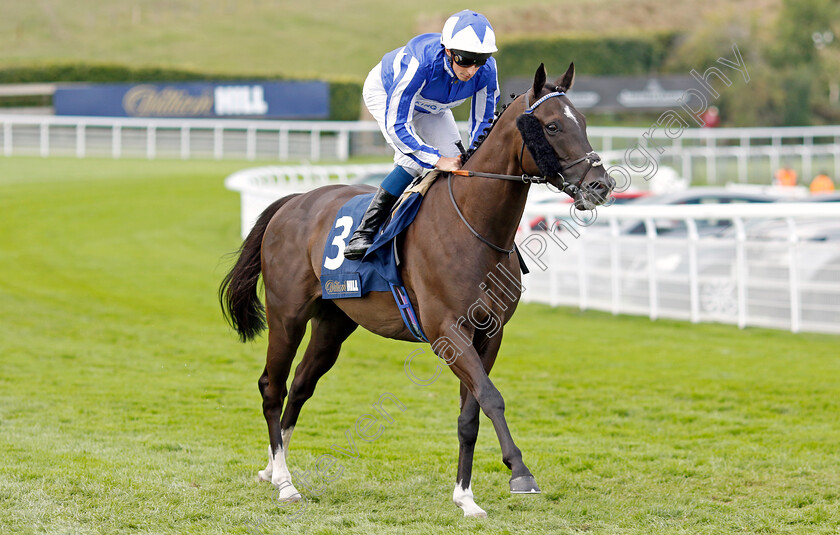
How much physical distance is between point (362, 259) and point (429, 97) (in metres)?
0.82

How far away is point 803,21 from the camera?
117 feet

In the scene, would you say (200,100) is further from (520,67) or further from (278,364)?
(278,364)

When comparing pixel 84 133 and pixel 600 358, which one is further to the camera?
pixel 84 133

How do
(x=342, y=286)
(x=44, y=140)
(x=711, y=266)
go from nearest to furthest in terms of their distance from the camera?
(x=342, y=286) → (x=711, y=266) → (x=44, y=140)

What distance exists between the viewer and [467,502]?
4.05 m

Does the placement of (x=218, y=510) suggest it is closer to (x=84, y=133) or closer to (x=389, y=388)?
(x=389, y=388)

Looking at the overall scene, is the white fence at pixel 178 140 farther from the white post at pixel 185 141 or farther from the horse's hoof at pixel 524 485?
the horse's hoof at pixel 524 485

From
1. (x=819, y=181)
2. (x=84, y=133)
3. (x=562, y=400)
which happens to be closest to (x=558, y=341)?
(x=562, y=400)

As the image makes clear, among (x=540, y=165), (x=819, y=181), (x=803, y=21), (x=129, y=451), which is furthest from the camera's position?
(x=803, y=21)

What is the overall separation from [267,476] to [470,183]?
179 cm

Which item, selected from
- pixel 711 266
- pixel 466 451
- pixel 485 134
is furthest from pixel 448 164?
pixel 711 266

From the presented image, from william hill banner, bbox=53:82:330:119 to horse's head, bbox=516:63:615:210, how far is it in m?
25.1

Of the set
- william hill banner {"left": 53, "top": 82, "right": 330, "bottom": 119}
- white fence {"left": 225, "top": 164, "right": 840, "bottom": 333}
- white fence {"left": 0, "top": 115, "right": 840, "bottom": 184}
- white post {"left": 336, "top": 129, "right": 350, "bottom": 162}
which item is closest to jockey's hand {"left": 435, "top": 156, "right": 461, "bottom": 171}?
white fence {"left": 225, "top": 164, "right": 840, "bottom": 333}

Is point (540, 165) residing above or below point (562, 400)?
above
